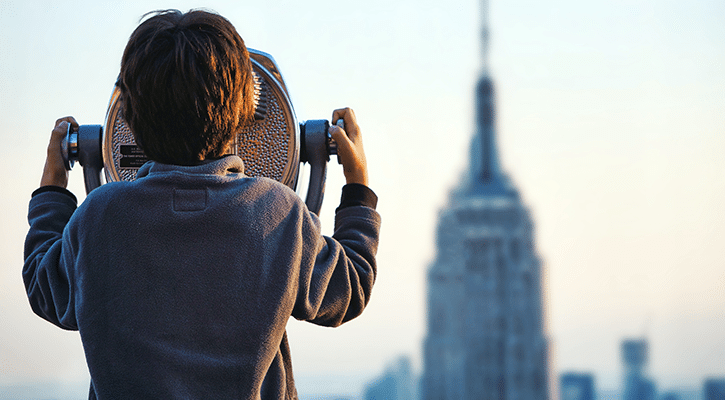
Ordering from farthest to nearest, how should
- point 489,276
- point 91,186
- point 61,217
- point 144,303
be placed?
point 489,276 → point 91,186 → point 61,217 → point 144,303

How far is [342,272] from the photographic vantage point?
0.57 meters

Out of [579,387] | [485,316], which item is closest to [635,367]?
[579,387]

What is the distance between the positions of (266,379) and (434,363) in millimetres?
27956

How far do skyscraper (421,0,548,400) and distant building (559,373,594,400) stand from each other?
4.56 metres

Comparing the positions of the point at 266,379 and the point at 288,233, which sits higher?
the point at 288,233

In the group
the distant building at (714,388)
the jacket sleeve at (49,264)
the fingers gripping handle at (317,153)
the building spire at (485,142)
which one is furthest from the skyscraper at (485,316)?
the jacket sleeve at (49,264)

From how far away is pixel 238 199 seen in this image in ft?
1.71

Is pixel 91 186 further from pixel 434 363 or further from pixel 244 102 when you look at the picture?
pixel 434 363

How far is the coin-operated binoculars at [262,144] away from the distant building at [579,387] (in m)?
32.4

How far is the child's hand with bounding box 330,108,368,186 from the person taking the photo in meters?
0.68

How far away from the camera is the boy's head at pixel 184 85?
0.53m

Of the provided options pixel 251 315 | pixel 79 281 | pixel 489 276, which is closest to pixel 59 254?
pixel 79 281

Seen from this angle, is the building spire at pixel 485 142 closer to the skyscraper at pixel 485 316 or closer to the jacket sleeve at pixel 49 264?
the skyscraper at pixel 485 316

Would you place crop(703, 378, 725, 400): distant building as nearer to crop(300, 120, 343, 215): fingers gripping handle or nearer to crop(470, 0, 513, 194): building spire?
crop(470, 0, 513, 194): building spire
